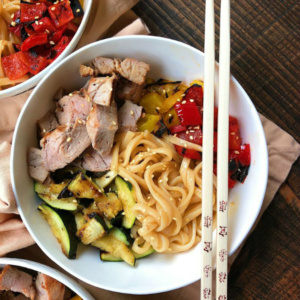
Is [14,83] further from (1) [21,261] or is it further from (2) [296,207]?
(2) [296,207]

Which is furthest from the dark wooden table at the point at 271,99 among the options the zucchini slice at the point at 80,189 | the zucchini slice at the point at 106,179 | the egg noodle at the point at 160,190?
the zucchini slice at the point at 80,189

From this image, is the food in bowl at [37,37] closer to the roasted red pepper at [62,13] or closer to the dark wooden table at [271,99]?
the roasted red pepper at [62,13]

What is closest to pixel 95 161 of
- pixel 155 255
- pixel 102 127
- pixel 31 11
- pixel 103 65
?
pixel 102 127

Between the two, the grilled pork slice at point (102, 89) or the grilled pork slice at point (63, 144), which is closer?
the grilled pork slice at point (102, 89)

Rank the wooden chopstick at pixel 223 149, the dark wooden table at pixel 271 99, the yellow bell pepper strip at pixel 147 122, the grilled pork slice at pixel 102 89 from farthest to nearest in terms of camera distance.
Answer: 1. the dark wooden table at pixel 271 99
2. the yellow bell pepper strip at pixel 147 122
3. the grilled pork slice at pixel 102 89
4. the wooden chopstick at pixel 223 149

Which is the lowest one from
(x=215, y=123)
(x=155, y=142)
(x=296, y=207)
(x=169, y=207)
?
(x=296, y=207)

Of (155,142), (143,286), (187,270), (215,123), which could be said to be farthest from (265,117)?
(143,286)

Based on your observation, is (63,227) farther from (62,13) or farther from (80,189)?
(62,13)
